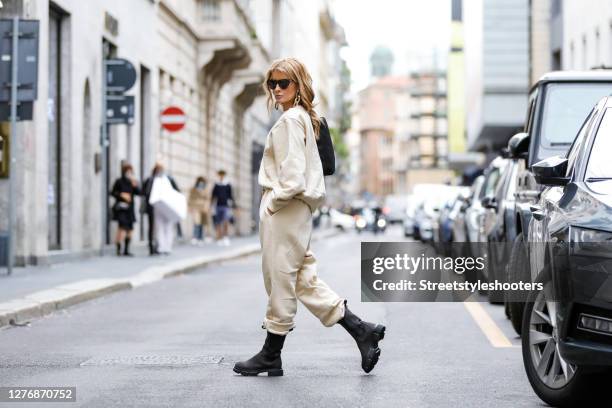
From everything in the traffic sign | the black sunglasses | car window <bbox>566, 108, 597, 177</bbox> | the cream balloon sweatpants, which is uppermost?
the traffic sign

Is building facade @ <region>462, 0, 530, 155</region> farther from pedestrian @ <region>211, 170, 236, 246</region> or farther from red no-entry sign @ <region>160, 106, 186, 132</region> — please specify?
red no-entry sign @ <region>160, 106, 186, 132</region>

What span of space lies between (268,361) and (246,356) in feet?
3.88

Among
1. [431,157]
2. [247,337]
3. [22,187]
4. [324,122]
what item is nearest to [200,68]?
[22,187]

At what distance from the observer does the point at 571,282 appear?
643cm

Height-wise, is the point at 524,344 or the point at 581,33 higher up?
the point at 581,33

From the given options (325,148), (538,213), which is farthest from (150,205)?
(538,213)

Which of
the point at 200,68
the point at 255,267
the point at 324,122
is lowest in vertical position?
the point at 255,267

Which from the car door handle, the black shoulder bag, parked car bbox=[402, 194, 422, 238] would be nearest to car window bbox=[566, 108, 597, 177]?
the car door handle

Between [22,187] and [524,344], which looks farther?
[22,187]

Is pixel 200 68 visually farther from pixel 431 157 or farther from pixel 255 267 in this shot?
pixel 431 157

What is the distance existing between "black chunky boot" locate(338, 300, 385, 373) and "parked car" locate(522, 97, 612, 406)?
1.10 metres

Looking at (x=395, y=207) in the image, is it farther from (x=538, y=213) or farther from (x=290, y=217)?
(x=538, y=213)

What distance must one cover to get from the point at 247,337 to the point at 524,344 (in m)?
4.05

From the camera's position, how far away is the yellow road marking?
1060 centimetres
